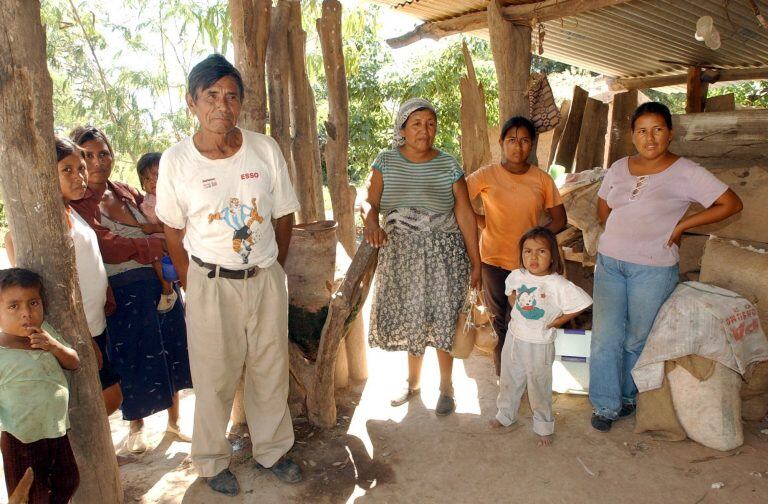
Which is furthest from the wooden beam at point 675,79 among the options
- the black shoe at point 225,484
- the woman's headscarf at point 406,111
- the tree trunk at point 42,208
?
the tree trunk at point 42,208

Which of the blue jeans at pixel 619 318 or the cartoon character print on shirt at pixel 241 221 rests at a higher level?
the cartoon character print on shirt at pixel 241 221

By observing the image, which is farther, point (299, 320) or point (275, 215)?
point (299, 320)

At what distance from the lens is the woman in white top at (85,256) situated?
8.14 feet

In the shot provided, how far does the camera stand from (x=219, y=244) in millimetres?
2496

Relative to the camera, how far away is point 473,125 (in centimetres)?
529

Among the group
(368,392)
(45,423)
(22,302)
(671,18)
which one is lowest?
(368,392)

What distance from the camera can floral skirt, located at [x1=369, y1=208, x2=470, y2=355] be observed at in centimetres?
320

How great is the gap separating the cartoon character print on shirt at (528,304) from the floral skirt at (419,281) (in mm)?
327

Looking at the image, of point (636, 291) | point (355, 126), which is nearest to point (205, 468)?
point (636, 291)

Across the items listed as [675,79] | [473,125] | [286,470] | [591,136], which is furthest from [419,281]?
[675,79]

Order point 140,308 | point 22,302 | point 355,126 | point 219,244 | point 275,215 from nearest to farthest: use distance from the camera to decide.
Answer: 1. point 22,302
2. point 219,244
3. point 275,215
4. point 140,308
5. point 355,126

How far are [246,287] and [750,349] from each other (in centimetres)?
280

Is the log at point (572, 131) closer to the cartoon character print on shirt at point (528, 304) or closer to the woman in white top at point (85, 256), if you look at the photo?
the cartoon character print on shirt at point (528, 304)

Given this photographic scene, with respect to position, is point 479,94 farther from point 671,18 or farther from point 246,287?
point 246,287
